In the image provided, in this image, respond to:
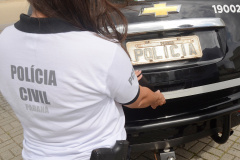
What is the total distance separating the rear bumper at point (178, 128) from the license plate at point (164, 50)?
451 mm

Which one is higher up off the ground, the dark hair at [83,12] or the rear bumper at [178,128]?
the dark hair at [83,12]

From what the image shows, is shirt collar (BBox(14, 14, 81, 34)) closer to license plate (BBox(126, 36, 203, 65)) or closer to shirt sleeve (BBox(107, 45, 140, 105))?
shirt sleeve (BBox(107, 45, 140, 105))

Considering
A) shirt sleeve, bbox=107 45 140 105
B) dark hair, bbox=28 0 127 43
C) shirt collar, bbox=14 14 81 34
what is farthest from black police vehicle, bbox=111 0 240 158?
shirt collar, bbox=14 14 81 34

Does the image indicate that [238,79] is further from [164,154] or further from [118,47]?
[118,47]

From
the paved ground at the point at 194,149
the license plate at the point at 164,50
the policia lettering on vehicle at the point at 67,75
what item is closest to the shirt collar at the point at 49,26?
the policia lettering on vehicle at the point at 67,75

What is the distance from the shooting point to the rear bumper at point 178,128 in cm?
193

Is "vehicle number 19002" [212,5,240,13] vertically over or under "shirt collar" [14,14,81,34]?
under

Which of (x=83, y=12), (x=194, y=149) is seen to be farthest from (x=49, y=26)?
(x=194, y=149)

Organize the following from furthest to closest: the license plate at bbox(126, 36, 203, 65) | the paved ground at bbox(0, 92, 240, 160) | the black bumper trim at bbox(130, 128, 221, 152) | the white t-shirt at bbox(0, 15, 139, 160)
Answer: the paved ground at bbox(0, 92, 240, 160)
the black bumper trim at bbox(130, 128, 221, 152)
the license plate at bbox(126, 36, 203, 65)
the white t-shirt at bbox(0, 15, 139, 160)

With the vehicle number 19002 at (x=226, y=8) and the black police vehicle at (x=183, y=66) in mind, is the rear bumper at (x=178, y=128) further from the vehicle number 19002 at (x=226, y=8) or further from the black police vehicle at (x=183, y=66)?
the vehicle number 19002 at (x=226, y=8)

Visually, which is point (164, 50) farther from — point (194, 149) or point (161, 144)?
point (194, 149)

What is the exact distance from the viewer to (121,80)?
1.15m

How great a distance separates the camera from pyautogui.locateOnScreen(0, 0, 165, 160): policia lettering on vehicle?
3.51 ft

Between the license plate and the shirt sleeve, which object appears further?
the license plate
